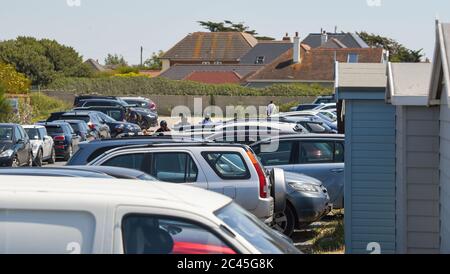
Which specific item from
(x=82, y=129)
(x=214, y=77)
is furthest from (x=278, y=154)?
(x=214, y=77)


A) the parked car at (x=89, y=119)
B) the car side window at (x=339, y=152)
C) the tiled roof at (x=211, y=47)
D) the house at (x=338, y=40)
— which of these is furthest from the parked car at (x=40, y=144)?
the tiled roof at (x=211, y=47)

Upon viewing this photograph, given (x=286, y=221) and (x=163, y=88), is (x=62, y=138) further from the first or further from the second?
(x=163, y=88)

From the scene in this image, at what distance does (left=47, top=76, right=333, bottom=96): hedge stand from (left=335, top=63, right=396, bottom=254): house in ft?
194

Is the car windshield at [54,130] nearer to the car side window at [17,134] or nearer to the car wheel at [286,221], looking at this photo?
the car side window at [17,134]

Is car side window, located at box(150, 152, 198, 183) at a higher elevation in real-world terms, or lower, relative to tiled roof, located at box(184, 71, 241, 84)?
higher

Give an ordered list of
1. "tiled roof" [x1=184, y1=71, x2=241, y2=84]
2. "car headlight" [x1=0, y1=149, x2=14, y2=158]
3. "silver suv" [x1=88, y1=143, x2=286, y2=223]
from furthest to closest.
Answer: "tiled roof" [x1=184, y1=71, x2=241, y2=84] → "car headlight" [x1=0, y1=149, x2=14, y2=158] → "silver suv" [x1=88, y1=143, x2=286, y2=223]

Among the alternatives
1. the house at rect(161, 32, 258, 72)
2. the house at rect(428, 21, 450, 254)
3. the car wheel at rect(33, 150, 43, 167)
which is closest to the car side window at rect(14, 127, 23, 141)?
the car wheel at rect(33, 150, 43, 167)

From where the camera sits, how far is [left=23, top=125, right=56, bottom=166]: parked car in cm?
2948

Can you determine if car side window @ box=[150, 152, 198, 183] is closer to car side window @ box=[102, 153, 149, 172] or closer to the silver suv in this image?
the silver suv

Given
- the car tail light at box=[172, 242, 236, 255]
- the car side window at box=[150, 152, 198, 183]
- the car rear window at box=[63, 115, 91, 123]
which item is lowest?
the car rear window at box=[63, 115, 91, 123]

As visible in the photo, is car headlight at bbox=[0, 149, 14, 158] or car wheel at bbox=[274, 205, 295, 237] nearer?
car wheel at bbox=[274, 205, 295, 237]

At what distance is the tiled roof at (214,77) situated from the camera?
8925 cm

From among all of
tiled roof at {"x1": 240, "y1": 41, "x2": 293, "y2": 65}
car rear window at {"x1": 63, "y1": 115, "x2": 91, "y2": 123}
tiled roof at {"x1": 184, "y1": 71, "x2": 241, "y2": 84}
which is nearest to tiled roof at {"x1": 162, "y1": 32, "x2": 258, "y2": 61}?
tiled roof at {"x1": 240, "y1": 41, "x2": 293, "y2": 65}

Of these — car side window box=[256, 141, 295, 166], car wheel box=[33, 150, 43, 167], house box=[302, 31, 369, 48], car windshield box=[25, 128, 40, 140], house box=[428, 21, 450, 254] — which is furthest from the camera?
house box=[302, 31, 369, 48]
